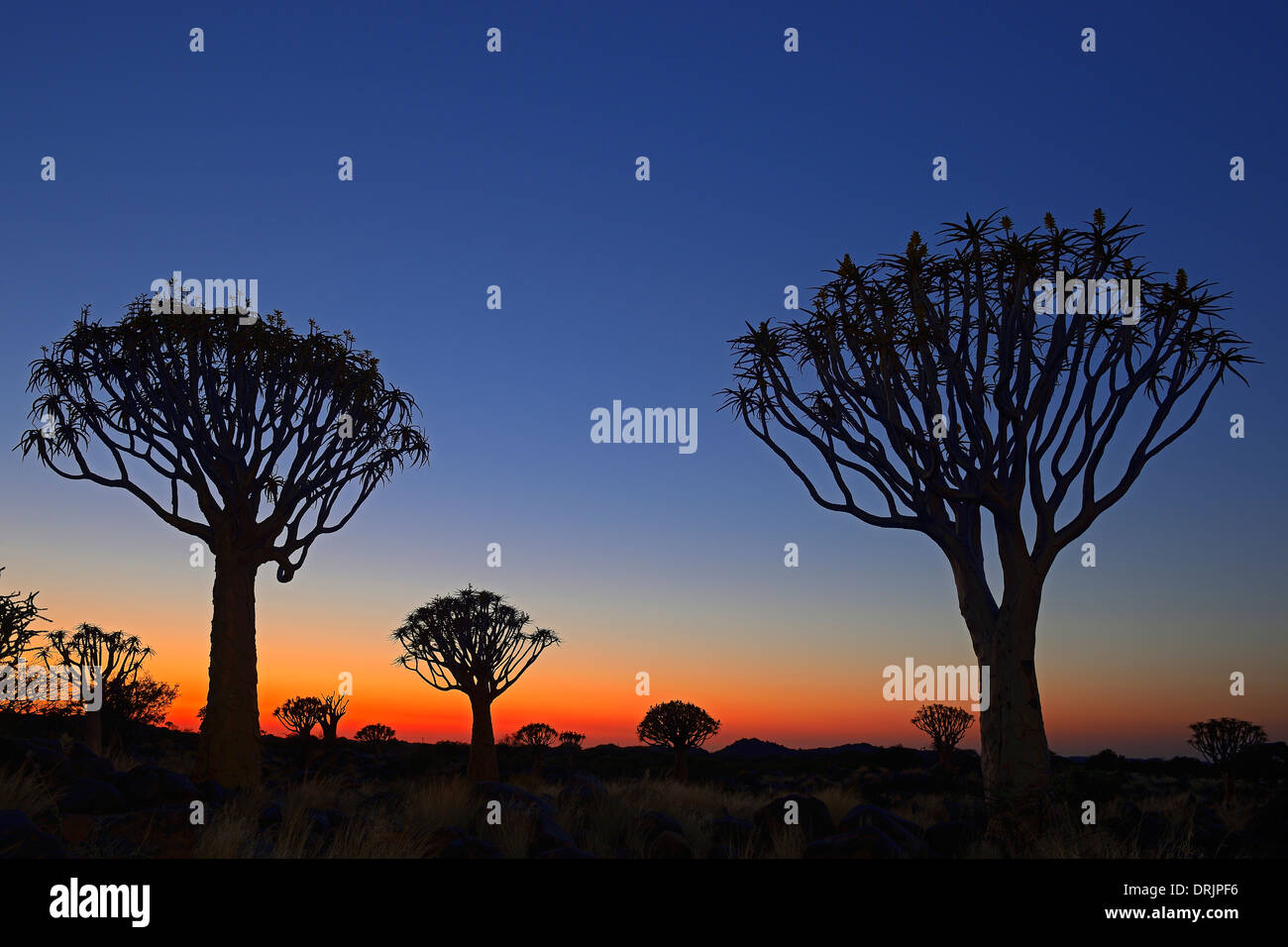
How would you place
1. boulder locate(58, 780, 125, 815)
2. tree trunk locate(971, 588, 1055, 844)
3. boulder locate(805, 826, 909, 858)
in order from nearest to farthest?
boulder locate(805, 826, 909, 858) → boulder locate(58, 780, 125, 815) → tree trunk locate(971, 588, 1055, 844)

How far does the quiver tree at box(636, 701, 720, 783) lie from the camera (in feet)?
105

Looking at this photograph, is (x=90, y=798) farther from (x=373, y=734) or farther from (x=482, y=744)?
(x=373, y=734)

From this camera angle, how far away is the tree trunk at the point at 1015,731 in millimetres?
11203

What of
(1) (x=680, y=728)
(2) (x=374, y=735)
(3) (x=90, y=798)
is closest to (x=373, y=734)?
(2) (x=374, y=735)

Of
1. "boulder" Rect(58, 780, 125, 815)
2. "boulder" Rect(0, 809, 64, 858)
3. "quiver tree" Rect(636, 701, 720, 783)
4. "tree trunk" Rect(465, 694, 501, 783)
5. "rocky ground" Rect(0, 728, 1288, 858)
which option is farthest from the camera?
"quiver tree" Rect(636, 701, 720, 783)

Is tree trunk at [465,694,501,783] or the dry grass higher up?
the dry grass

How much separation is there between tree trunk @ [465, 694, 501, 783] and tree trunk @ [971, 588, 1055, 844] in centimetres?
1346

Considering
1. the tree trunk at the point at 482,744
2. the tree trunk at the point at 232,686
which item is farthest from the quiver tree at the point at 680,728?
the tree trunk at the point at 232,686

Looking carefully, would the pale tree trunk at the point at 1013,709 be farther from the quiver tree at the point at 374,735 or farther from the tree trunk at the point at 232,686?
the quiver tree at the point at 374,735

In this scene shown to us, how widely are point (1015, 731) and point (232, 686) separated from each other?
12.1 metres

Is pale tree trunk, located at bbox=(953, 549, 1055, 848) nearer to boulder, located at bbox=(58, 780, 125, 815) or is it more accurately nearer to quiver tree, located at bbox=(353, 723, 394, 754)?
boulder, located at bbox=(58, 780, 125, 815)

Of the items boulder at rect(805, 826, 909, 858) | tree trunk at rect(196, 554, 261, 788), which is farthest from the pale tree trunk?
tree trunk at rect(196, 554, 261, 788)
